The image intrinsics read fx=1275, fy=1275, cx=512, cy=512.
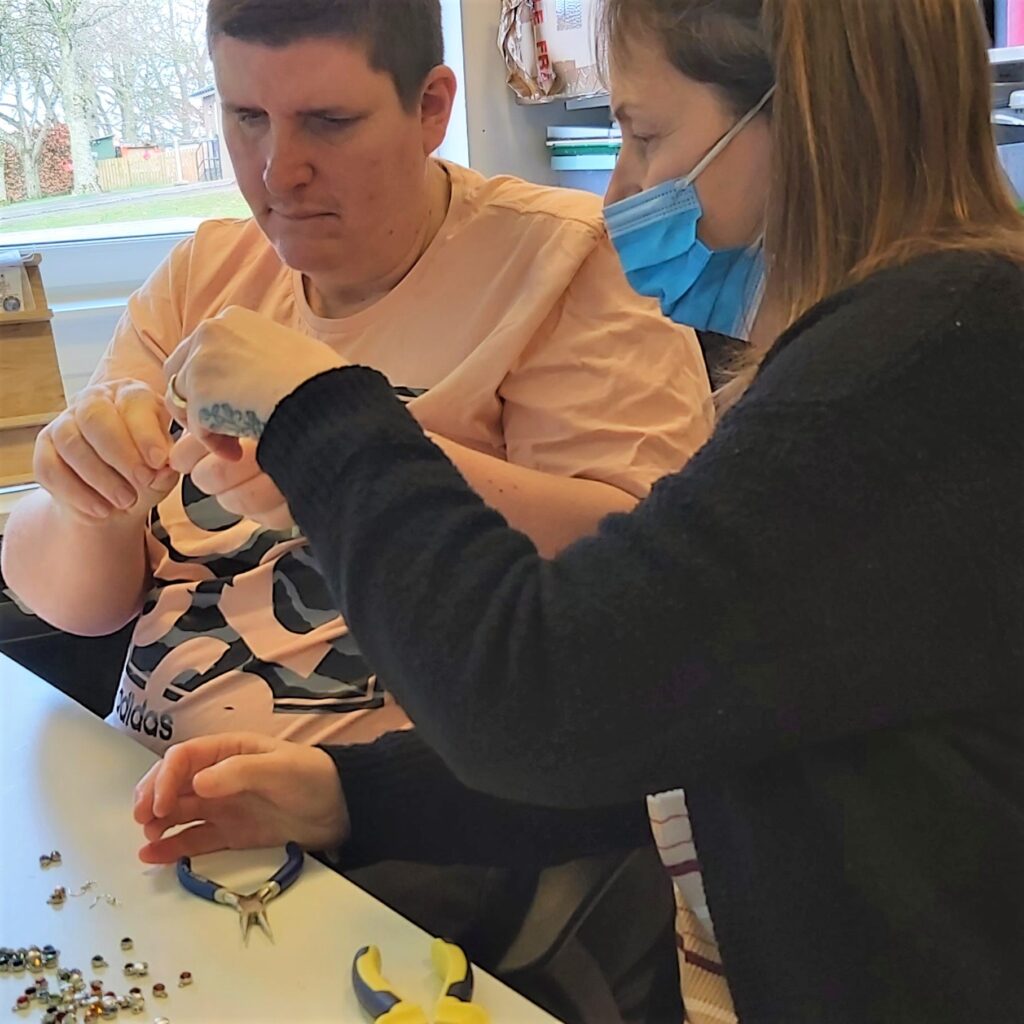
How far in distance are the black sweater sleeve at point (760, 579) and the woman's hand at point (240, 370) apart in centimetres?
9

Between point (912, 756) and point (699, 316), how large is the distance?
382 mm

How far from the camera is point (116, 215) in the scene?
2420 millimetres

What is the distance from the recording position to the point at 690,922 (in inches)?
31.4

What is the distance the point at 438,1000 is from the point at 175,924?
185 mm

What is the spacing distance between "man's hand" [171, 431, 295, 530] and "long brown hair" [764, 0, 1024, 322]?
352mm

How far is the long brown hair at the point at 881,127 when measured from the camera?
70 centimetres

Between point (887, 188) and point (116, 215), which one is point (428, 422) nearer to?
point (887, 188)

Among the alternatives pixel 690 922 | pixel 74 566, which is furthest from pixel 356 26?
pixel 690 922

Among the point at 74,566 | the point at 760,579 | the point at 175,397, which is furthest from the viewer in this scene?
the point at 74,566

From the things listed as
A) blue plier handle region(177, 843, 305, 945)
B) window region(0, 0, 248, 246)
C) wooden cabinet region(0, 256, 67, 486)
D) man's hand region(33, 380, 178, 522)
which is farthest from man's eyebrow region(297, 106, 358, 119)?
window region(0, 0, 248, 246)

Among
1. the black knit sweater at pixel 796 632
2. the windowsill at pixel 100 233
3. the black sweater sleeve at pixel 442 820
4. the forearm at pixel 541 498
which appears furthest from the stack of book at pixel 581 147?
the black knit sweater at pixel 796 632

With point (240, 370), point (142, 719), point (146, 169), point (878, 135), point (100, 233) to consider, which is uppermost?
point (878, 135)

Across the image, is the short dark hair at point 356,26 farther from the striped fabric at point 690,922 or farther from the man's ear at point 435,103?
the striped fabric at point 690,922

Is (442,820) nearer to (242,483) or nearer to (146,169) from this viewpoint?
(242,483)
